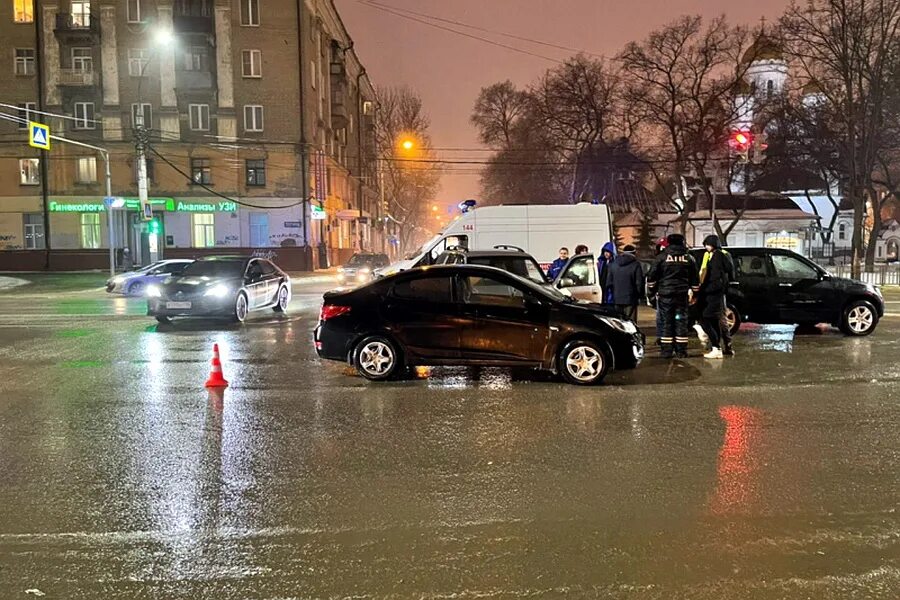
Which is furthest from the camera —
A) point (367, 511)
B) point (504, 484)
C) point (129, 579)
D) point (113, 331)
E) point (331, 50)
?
point (331, 50)

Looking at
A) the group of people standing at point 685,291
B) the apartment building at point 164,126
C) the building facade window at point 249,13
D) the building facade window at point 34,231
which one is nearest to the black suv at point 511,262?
the group of people standing at point 685,291

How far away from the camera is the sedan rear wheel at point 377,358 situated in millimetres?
8648

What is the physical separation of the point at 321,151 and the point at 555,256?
30.2 metres

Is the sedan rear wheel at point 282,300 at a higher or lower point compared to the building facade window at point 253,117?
lower

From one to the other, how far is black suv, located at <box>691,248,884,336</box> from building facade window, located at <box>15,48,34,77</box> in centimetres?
4338

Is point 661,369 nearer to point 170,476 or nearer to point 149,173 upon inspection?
point 170,476

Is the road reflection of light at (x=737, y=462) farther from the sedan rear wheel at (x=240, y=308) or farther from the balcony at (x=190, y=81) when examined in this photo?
the balcony at (x=190, y=81)

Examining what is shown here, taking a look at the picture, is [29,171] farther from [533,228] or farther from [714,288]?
[714,288]

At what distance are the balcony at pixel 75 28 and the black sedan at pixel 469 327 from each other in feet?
134

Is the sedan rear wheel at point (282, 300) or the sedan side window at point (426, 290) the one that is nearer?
the sedan side window at point (426, 290)

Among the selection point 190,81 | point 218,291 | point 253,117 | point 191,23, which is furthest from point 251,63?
point 218,291

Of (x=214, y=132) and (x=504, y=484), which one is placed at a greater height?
(x=214, y=132)

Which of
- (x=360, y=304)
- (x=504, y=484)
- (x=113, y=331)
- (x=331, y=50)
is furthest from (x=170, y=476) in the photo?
(x=331, y=50)

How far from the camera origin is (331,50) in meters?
50.9
